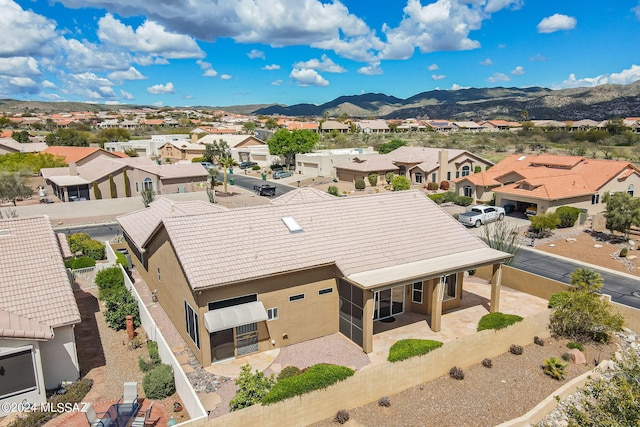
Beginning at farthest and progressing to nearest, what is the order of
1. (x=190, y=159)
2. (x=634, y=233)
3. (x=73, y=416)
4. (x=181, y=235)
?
(x=190, y=159)
(x=634, y=233)
(x=181, y=235)
(x=73, y=416)

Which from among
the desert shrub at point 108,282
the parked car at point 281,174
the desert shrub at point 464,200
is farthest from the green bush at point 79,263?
the parked car at point 281,174

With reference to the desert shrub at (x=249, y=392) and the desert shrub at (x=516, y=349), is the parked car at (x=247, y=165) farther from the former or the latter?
the desert shrub at (x=249, y=392)

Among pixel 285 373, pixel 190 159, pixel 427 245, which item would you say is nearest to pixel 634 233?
pixel 427 245

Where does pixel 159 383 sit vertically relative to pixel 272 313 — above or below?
below

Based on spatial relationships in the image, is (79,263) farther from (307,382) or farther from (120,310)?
(307,382)

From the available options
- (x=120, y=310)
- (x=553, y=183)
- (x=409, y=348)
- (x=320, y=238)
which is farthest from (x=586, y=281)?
(x=553, y=183)

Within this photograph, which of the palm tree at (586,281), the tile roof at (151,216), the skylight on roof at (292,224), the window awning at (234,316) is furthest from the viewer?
the tile roof at (151,216)

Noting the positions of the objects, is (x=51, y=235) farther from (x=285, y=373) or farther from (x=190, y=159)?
(x=190, y=159)
